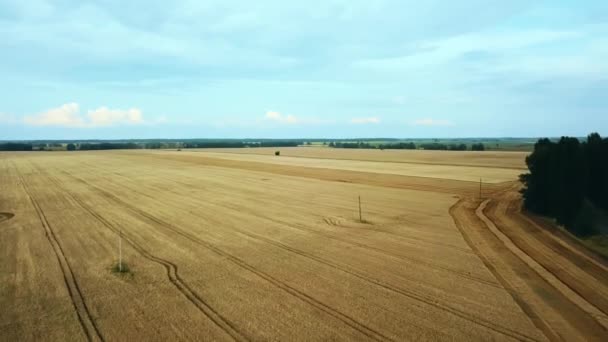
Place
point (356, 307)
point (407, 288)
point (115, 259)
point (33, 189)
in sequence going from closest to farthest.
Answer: point (356, 307)
point (407, 288)
point (115, 259)
point (33, 189)

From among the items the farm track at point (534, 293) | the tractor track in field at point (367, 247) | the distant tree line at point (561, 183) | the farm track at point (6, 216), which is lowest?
the farm track at point (534, 293)

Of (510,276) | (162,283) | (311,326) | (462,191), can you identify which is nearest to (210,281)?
(162,283)

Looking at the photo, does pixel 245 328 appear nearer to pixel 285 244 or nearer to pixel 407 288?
pixel 407 288

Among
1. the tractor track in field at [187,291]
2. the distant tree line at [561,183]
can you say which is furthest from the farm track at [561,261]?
the tractor track in field at [187,291]

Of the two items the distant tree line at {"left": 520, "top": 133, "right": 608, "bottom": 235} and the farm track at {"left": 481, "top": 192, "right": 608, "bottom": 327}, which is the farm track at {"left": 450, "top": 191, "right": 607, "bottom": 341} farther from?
the distant tree line at {"left": 520, "top": 133, "right": 608, "bottom": 235}

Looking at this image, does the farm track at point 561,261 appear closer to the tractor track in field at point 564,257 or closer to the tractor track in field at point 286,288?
the tractor track in field at point 564,257

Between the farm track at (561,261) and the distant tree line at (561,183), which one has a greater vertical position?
the distant tree line at (561,183)

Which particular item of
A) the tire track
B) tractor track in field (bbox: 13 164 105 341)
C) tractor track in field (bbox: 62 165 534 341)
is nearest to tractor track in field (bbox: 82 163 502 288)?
the tire track
